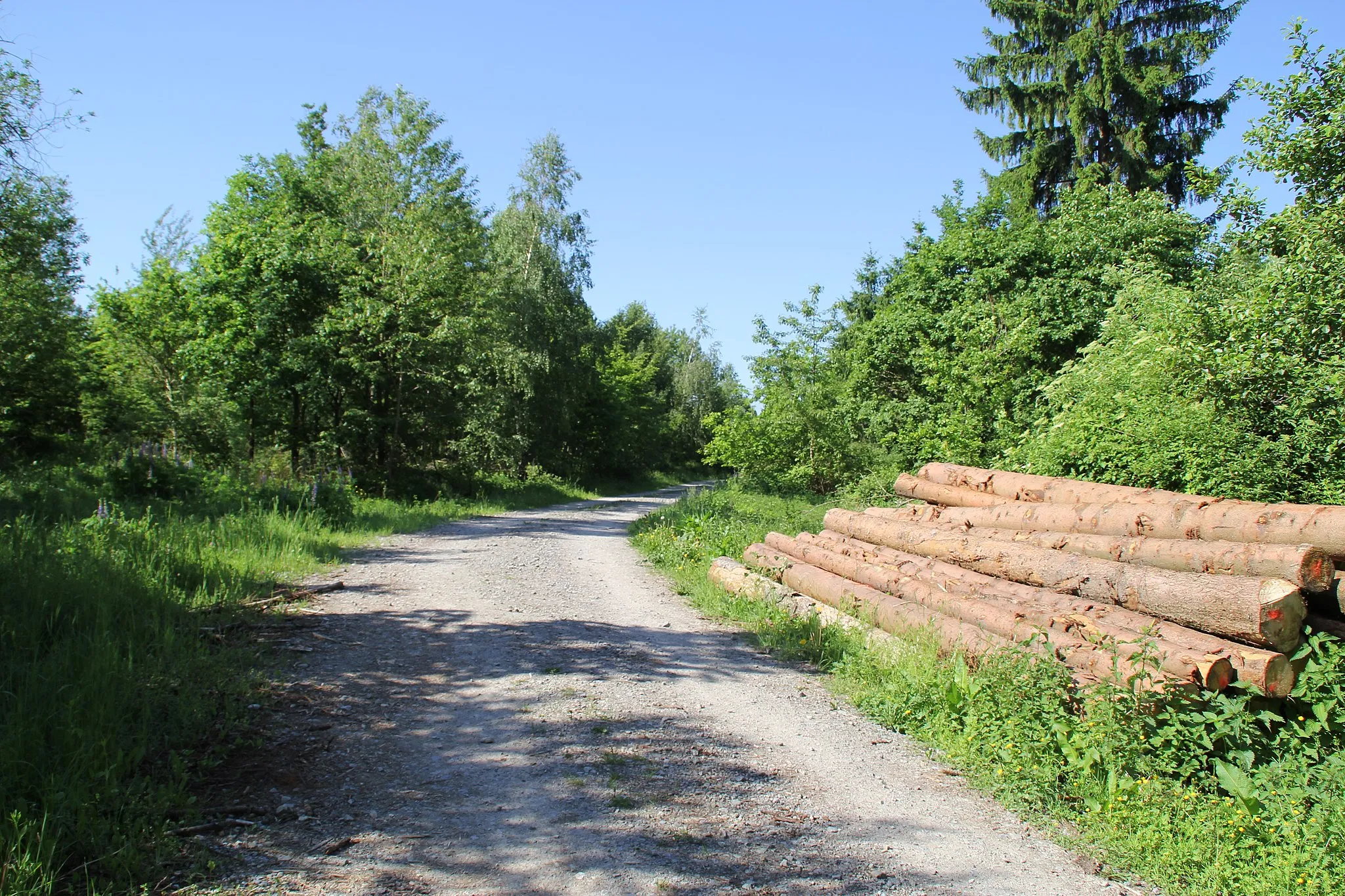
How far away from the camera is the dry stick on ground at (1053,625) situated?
4.97m

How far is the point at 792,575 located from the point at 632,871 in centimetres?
668

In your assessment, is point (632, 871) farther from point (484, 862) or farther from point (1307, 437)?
point (1307, 437)

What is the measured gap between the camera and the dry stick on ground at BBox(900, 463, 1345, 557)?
573 centimetres

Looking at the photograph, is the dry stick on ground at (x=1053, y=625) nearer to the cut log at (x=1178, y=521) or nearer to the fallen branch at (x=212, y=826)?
the cut log at (x=1178, y=521)

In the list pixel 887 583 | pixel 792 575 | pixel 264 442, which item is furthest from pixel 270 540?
pixel 264 442

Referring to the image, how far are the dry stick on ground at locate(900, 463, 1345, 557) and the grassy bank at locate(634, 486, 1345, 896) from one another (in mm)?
881

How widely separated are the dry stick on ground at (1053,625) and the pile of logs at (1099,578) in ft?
0.05

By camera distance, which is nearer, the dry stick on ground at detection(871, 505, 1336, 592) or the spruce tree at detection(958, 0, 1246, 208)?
the dry stick on ground at detection(871, 505, 1336, 592)

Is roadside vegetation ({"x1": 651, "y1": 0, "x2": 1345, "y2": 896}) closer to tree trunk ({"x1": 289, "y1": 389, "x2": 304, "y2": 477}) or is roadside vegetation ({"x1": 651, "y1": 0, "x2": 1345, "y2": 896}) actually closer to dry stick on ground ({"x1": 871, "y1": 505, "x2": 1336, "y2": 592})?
dry stick on ground ({"x1": 871, "y1": 505, "x2": 1336, "y2": 592})

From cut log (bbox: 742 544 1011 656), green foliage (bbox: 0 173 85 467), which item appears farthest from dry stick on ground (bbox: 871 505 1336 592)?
green foliage (bbox: 0 173 85 467)

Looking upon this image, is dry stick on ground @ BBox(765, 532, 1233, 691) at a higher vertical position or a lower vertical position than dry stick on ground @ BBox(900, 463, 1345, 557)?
lower

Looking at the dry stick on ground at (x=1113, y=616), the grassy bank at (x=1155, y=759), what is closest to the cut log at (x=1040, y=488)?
the dry stick on ground at (x=1113, y=616)

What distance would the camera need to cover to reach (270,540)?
10211 millimetres

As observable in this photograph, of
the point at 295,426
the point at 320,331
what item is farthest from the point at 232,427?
the point at 320,331
